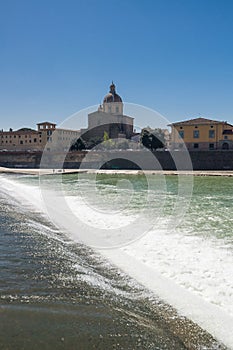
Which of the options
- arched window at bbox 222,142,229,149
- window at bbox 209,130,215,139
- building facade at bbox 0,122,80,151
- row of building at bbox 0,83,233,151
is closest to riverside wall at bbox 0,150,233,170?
arched window at bbox 222,142,229,149

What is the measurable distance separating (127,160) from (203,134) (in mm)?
11233

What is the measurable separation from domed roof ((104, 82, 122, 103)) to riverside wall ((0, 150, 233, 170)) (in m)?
25.3

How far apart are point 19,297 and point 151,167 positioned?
40010 millimetres

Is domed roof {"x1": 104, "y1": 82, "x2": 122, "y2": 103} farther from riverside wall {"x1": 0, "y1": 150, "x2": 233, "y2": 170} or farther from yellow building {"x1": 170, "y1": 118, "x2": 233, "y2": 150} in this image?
yellow building {"x1": 170, "y1": 118, "x2": 233, "y2": 150}

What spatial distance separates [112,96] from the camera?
238ft

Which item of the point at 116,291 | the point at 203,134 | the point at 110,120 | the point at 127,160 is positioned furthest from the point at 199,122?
the point at 116,291

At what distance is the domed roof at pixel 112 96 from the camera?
72062 millimetres

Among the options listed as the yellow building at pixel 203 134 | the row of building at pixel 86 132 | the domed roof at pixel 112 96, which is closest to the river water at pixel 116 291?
the yellow building at pixel 203 134

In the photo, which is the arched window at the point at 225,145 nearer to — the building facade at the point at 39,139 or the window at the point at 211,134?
the window at the point at 211,134

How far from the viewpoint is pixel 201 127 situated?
44531 millimetres

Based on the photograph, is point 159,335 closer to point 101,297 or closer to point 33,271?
point 101,297

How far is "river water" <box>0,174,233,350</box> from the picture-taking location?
3250 millimetres

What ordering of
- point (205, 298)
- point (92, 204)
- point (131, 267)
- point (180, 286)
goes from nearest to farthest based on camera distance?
1. point (205, 298)
2. point (180, 286)
3. point (131, 267)
4. point (92, 204)

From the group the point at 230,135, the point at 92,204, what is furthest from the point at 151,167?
the point at 92,204
